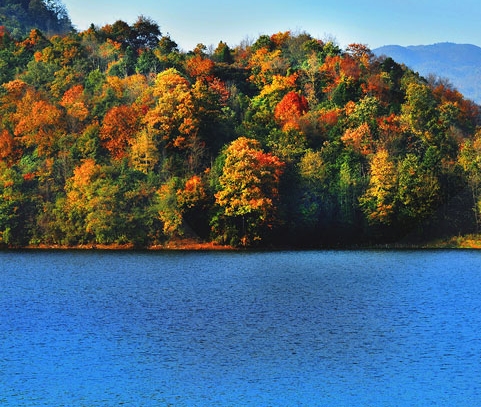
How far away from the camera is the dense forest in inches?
3337

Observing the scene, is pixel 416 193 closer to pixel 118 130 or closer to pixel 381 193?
pixel 381 193

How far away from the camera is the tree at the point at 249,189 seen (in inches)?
3263

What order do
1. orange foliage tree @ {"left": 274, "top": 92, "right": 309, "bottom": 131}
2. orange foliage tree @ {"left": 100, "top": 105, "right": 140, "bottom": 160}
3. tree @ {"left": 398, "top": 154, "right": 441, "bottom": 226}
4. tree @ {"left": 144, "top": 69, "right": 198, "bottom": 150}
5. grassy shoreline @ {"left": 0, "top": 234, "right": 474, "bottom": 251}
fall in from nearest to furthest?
grassy shoreline @ {"left": 0, "top": 234, "right": 474, "bottom": 251}, tree @ {"left": 398, "top": 154, "right": 441, "bottom": 226}, tree @ {"left": 144, "top": 69, "right": 198, "bottom": 150}, orange foliage tree @ {"left": 100, "top": 105, "right": 140, "bottom": 160}, orange foliage tree @ {"left": 274, "top": 92, "right": 309, "bottom": 131}

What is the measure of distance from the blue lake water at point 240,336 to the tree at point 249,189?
67.3 ft

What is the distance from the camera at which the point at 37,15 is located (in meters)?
167

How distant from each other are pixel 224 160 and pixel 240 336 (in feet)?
176

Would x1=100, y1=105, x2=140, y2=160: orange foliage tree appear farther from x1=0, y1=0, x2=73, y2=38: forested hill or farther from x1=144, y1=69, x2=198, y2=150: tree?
x1=0, y1=0, x2=73, y2=38: forested hill

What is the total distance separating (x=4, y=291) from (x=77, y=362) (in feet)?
69.6

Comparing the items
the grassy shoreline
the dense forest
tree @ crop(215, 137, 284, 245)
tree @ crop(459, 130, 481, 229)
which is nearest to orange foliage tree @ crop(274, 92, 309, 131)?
the dense forest

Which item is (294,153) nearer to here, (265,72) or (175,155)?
(175,155)

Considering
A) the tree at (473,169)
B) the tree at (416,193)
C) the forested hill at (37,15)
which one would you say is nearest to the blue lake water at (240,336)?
the tree at (416,193)

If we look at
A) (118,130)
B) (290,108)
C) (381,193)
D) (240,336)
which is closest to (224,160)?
(118,130)

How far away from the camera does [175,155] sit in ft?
303

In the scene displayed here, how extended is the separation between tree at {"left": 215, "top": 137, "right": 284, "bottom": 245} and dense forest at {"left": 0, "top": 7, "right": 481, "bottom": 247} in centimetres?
15
